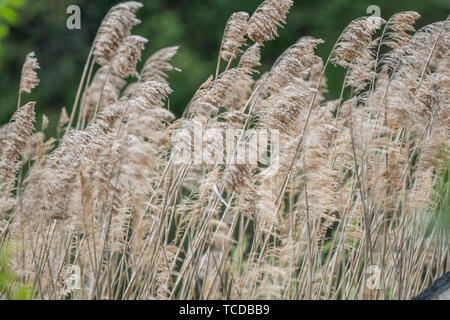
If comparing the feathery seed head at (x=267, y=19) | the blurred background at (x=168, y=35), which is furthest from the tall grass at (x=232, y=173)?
the blurred background at (x=168, y=35)

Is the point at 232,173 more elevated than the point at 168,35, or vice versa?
the point at 168,35

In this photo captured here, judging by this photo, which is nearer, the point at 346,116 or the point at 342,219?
the point at 342,219

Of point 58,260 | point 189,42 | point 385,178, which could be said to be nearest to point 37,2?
point 189,42

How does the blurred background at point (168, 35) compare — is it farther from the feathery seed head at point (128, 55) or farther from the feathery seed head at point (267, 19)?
the feathery seed head at point (267, 19)

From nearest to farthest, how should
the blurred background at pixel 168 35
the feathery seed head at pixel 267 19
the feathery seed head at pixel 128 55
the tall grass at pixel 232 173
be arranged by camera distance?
1. the tall grass at pixel 232 173
2. the feathery seed head at pixel 267 19
3. the feathery seed head at pixel 128 55
4. the blurred background at pixel 168 35

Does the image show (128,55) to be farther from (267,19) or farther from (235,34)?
(267,19)

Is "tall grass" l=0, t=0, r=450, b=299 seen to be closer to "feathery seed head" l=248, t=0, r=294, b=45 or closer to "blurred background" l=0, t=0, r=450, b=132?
"feathery seed head" l=248, t=0, r=294, b=45

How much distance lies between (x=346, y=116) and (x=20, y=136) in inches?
68.5

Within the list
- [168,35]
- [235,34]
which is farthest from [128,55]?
[168,35]

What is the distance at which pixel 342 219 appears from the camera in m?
2.94

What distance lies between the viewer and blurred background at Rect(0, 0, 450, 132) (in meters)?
10.9

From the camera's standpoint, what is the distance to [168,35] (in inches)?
432

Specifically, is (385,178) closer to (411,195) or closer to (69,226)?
(411,195)

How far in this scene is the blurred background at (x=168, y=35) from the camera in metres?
10.9
